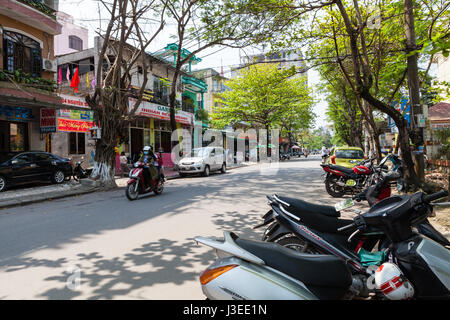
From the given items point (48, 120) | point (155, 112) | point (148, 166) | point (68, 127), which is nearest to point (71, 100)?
point (68, 127)

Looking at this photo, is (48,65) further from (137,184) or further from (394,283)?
(394,283)

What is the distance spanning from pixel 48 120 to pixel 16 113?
133cm

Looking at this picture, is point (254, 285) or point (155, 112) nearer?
point (254, 285)

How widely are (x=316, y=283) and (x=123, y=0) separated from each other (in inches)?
483

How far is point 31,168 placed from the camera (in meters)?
12.1

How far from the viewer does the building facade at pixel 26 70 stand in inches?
502

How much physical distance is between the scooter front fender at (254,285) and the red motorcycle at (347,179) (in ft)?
22.5

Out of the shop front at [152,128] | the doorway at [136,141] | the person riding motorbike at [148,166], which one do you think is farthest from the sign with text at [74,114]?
the person riding motorbike at [148,166]

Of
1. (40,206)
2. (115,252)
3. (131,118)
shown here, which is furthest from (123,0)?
(115,252)

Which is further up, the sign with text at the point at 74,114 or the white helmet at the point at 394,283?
the sign with text at the point at 74,114

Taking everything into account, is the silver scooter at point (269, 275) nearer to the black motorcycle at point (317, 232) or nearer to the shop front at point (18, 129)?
the black motorcycle at point (317, 232)

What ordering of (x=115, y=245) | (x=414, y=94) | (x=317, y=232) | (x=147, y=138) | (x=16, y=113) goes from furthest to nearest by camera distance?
(x=147, y=138), (x=16, y=113), (x=414, y=94), (x=115, y=245), (x=317, y=232)

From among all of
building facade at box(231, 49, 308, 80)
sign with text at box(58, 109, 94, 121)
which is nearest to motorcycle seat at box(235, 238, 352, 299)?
building facade at box(231, 49, 308, 80)
